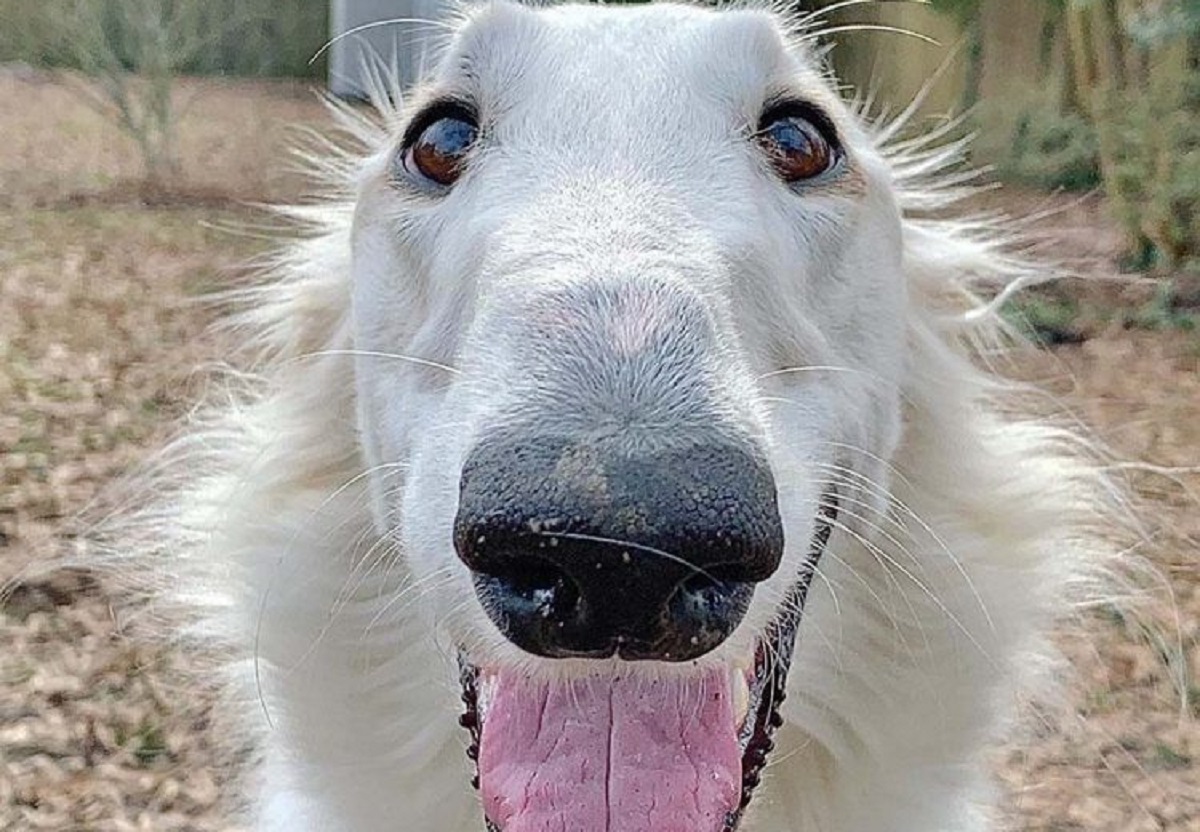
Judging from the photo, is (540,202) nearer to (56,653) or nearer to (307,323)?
(307,323)

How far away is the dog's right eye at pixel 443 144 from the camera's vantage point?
8.00 ft

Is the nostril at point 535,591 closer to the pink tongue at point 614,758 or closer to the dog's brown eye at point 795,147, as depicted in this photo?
the pink tongue at point 614,758

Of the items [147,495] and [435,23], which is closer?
[435,23]

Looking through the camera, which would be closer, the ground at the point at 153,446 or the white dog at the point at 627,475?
the white dog at the point at 627,475

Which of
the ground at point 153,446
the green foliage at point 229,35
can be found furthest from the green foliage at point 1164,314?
the green foliage at point 229,35

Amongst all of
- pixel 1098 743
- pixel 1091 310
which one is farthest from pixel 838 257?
pixel 1091 310

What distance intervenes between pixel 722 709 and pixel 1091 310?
897cm

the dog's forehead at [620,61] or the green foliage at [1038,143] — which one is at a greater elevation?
the dog's forehead at [620,61]

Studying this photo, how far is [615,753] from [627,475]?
0.63m

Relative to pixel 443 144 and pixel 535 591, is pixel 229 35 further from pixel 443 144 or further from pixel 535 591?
pixel 535 591

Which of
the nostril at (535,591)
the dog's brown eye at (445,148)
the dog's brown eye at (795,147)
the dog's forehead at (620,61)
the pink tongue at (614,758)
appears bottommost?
the pink tongue at (614,758)

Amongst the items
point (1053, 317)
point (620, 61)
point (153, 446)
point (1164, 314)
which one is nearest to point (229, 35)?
point (153, 446)

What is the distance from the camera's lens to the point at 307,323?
3.02 metres

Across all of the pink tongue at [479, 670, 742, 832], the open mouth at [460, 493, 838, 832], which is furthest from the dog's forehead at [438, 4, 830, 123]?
the pink tongue at [479, 670, 742, 832]
